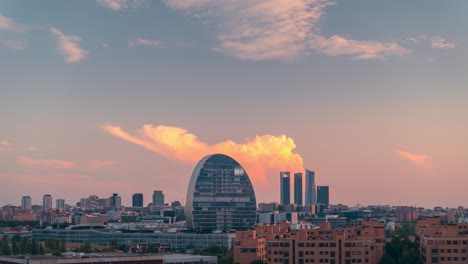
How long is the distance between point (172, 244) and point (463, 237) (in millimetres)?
41817

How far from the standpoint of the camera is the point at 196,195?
10506 centimetres

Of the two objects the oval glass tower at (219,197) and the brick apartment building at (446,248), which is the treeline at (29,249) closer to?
the oval glass tower at (219,197)

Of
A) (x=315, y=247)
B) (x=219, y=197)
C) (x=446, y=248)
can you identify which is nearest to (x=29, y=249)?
(x=315, y=247)

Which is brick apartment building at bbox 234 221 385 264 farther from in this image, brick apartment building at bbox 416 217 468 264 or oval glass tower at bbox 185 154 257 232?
oval glass tower at bbox 185 154 257 232

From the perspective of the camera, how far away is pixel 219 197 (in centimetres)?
10650

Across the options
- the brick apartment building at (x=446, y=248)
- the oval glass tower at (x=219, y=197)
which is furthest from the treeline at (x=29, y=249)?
the brick apartment building at (x=446, y=248)

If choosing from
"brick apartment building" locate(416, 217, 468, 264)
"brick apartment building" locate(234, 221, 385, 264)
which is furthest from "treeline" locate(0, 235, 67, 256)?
"brick apartment building" locate(416, 217, 468, 264)

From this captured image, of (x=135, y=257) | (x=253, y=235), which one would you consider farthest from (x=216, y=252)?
(x=135, y=257)

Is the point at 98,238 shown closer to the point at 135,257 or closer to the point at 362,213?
the point at 135,257

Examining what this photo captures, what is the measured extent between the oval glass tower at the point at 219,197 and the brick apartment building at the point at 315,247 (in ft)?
128

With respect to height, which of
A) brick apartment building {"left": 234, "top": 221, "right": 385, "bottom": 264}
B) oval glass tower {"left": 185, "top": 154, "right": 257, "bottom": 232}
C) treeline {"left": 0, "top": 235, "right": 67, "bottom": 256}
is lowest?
treeline {"left": 0, "top": 235, "right": 67, "bottom": 256}

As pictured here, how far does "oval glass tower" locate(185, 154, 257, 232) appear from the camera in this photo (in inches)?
4134

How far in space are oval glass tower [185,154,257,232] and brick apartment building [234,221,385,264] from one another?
128 ft

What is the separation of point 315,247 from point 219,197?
47.1 meters
